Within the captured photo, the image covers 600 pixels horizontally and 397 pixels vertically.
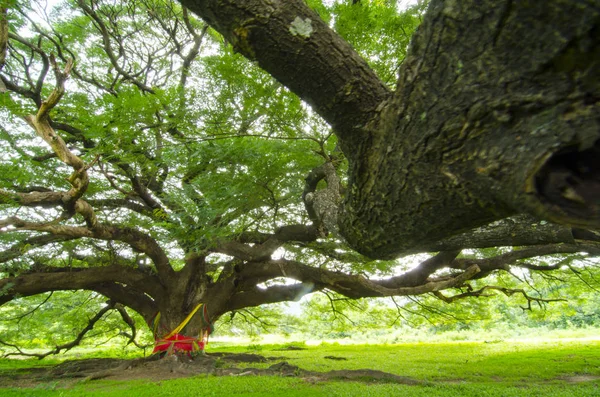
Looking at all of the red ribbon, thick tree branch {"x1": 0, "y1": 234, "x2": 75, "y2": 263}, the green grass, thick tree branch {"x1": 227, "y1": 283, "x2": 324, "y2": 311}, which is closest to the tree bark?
the green grass

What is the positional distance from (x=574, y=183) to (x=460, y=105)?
0.44m

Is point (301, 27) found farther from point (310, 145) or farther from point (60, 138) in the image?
point (60, 138)

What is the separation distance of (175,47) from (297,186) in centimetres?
500

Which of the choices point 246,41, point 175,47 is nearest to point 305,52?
point 246,41

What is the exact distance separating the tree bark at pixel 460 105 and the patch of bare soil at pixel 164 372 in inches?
197

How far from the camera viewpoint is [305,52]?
151 cm

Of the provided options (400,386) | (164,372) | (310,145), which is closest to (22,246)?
(164,372)

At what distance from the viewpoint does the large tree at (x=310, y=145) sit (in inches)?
43.6

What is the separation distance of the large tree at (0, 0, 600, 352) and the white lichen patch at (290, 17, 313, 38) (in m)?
0.01

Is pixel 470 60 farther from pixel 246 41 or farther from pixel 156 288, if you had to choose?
pixel 156 288

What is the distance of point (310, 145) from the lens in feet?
14.3

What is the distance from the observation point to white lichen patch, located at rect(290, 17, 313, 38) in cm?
149

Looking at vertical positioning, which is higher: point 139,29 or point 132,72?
point 139,29

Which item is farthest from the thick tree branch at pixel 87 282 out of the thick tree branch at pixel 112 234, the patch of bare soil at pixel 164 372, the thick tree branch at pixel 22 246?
the patch of bare soil at pixel 164 372
